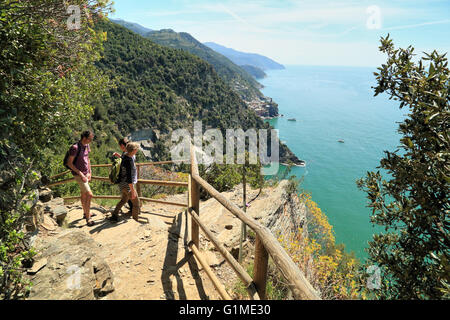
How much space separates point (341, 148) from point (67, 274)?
8530 cm

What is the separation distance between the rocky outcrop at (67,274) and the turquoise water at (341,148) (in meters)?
3.06

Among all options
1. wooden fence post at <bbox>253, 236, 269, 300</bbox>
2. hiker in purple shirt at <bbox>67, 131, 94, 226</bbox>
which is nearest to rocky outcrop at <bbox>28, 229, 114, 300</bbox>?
wooden fence post at <bbox>253, 236, 269, 300</bbox>

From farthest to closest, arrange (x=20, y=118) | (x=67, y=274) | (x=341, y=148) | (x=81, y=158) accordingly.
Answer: (x=341, y=148)
(x=81, y=158)
(x=20, y=118)
(x=67, y=274)

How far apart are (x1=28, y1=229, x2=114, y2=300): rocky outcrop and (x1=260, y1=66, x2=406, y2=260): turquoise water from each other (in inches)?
121

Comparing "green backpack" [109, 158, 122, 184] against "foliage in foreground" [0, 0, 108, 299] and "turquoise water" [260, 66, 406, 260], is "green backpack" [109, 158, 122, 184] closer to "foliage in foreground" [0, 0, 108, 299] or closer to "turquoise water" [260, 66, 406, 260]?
"foliage in foreground" [0, 0, 108, 299]

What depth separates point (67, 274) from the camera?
215 cm

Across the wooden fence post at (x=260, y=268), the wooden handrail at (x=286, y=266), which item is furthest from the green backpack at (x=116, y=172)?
the wooden fence post at (x=260, y=268)

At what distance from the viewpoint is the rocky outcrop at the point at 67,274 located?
2002 millimetres

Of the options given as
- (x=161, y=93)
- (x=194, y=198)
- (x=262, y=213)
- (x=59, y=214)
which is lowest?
(x=262, y=213)

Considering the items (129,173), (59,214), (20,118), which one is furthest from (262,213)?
(20,118)

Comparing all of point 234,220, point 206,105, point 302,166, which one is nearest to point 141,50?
point 206,105

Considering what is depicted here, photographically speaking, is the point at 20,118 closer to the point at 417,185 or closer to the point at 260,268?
the point at 260,268

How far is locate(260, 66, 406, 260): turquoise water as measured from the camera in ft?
129

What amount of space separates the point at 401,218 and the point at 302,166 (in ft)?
217
